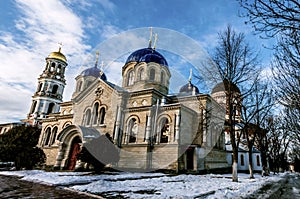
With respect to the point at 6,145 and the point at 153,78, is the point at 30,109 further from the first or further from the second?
the point at 153,78

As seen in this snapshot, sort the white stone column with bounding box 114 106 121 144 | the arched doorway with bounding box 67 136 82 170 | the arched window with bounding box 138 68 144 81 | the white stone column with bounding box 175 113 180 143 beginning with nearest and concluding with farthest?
the white stone column with bounding box 175 113 180 143, the arched doorway with bounding box 67 136 82 170, the white stone column with bounding box 114 106 121 144, the arched window with bounding box 138 68 144 81

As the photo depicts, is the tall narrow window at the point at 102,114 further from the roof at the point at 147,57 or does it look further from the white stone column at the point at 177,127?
the white stone column at the point at 177,127

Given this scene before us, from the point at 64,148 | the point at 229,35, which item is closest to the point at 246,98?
the point at 229,35

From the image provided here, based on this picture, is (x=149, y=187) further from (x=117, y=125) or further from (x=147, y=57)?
(x=147, y=57)

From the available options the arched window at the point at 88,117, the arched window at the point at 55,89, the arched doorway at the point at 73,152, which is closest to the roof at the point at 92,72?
the arched window at the point at 88,117

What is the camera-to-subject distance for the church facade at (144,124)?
51.8ft

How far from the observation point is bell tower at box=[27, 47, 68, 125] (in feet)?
118

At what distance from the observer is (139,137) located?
1703 centimetres

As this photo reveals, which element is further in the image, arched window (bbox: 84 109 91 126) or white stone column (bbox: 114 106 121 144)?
arched window (bbox: 84 109 91 126)

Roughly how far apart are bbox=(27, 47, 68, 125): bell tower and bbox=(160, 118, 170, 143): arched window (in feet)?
89.1

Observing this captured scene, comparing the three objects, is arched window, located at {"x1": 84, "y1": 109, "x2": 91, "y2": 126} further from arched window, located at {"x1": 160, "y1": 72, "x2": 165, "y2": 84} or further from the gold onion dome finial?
the gold onion dome finial

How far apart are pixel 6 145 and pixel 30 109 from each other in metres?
24.3

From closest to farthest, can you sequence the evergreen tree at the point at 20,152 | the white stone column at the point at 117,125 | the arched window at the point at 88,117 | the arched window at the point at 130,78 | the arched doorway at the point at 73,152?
the evergreen tree at the point at 20,152 → the arched doorway at the point at 73,152 → the white stone column at the point at 117,125 → the arched window at the point at 88,117 → the arched window at the point at 130,78

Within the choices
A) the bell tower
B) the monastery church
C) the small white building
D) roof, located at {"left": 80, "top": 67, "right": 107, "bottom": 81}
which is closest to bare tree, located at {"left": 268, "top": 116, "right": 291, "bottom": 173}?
the small white building
